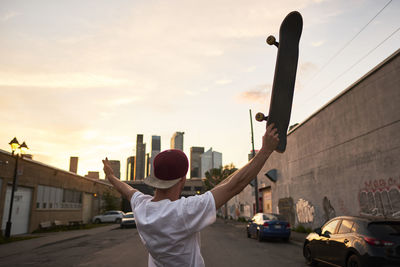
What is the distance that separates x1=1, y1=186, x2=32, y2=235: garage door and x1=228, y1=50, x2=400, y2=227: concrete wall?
20.6 meters

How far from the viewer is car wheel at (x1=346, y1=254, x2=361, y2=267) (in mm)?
6584

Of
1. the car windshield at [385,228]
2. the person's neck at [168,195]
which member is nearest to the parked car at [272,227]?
the car windshield at [385,228]

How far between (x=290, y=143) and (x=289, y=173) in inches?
88.2

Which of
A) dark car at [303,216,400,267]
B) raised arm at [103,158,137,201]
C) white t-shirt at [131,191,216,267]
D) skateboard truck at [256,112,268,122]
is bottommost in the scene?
dark car at [303,216,400,267]

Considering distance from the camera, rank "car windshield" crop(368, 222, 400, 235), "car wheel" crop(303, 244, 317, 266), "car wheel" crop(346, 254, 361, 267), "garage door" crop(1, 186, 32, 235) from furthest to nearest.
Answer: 1. "garage door" crop(1, 186, 32, 235)
2. "car wheel" crop(303, 244, 317, 266)
3. "car wheel" crop(346, 254, 361, 267)
4. "car windshield" crop(368, 222, 400, 235)

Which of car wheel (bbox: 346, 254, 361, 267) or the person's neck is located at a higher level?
the person's neck

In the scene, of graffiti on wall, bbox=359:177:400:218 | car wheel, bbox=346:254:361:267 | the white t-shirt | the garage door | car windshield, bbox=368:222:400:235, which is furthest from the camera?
the garage door

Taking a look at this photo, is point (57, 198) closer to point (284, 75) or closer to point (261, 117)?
point (261, 117)

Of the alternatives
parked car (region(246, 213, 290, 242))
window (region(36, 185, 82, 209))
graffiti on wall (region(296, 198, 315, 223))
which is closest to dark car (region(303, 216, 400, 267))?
parked car (region(246, 213, 290, 242))

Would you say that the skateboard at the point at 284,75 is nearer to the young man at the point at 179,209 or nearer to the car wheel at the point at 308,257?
the young man at the point at 179,209

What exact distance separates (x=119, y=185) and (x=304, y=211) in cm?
A: 1919

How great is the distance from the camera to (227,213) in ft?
182

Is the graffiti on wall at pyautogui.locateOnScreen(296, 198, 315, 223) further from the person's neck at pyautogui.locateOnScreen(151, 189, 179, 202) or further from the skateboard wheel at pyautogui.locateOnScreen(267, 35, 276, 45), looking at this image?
the person's neck at pyautogui.locateOnScreen(151, 189, 179, 202)

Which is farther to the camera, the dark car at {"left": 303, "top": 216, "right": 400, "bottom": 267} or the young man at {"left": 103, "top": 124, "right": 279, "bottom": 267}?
the dark car at {"left": 303, "top": 216, "right": 400, "bottom": 267}
